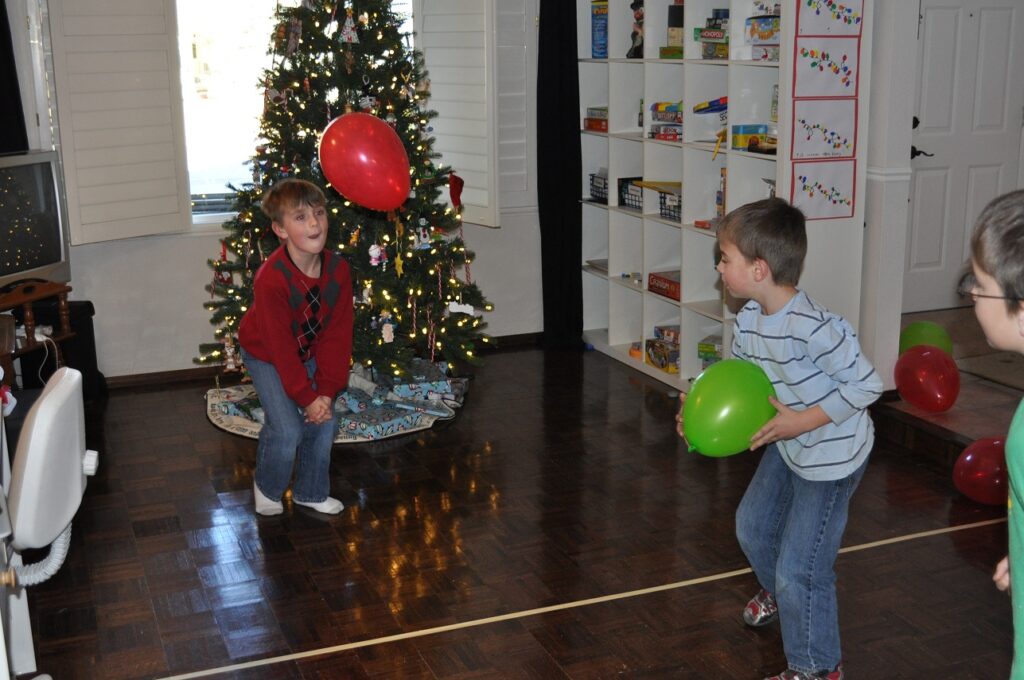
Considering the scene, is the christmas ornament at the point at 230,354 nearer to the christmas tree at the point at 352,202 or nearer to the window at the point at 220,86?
the christmas tree at the point at 352,202

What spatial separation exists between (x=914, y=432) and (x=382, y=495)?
2206mm

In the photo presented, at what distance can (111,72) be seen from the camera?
207 inches

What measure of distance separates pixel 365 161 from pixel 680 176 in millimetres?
2207

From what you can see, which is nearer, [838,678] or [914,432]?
[838,678]

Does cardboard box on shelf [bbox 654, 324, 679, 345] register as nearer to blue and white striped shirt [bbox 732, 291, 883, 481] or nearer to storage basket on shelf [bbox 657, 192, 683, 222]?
storage basket on shelf [bbox 657, 192, 683, 222]

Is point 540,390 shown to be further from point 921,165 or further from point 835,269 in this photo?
point 921,165

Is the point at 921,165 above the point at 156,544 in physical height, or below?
above

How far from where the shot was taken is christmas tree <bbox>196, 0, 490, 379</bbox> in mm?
4938

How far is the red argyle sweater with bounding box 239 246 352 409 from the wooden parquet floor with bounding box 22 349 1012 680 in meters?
0.56

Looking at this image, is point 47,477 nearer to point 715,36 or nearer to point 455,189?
point 455,189

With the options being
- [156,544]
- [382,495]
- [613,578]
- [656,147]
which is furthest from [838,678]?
[656,147]

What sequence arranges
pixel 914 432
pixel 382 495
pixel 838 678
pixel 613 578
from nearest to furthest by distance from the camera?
1. pixel 838 678
2. pixel 613 578
3. pixel 382 495
4. pixel 914 432

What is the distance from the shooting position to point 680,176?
5.75 m

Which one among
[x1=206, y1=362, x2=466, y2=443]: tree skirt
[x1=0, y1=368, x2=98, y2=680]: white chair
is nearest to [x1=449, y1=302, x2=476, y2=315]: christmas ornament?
[x1=206, y1=362, x2=466, y2=443]: tree skirt
